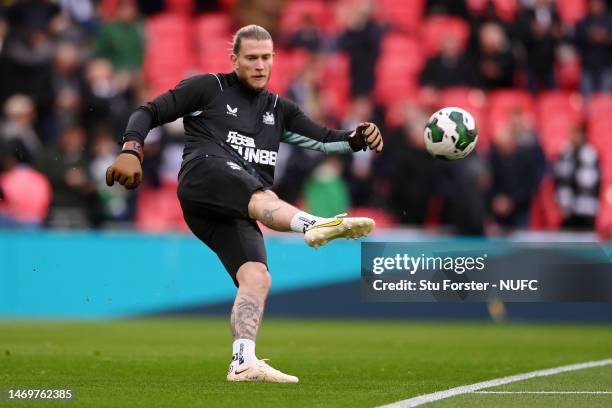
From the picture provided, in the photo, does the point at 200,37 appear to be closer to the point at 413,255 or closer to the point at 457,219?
the point at 457,219

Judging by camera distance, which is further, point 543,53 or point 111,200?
point 543,53

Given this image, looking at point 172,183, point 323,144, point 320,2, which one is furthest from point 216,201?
point 320,2

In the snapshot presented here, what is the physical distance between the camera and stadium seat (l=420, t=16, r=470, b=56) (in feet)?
69.9

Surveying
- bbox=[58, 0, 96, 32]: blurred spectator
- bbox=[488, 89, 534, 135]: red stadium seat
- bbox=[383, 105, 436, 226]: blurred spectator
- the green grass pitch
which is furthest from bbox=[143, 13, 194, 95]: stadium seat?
the green grass pitch

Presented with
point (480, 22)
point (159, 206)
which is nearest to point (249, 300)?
point (159, 206)

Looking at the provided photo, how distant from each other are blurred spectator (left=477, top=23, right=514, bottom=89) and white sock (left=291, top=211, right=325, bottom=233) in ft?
42.6

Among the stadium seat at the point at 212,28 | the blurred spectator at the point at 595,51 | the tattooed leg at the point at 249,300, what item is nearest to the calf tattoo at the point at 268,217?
the tattooed leg at the point at 249,300

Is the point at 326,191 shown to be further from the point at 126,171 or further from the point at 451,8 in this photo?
the point at 126,171

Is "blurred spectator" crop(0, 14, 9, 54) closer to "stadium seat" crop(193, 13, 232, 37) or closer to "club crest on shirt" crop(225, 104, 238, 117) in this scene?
"stadium seat" crop(193, 13, 232, 37)

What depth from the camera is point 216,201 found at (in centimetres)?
841

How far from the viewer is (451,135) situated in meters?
9.40

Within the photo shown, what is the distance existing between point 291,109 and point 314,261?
8105mm

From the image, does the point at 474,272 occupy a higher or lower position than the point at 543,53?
lower

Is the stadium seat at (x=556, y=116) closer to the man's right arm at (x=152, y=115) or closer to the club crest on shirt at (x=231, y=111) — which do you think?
the club crest on shirt at (x=231, y=111)
